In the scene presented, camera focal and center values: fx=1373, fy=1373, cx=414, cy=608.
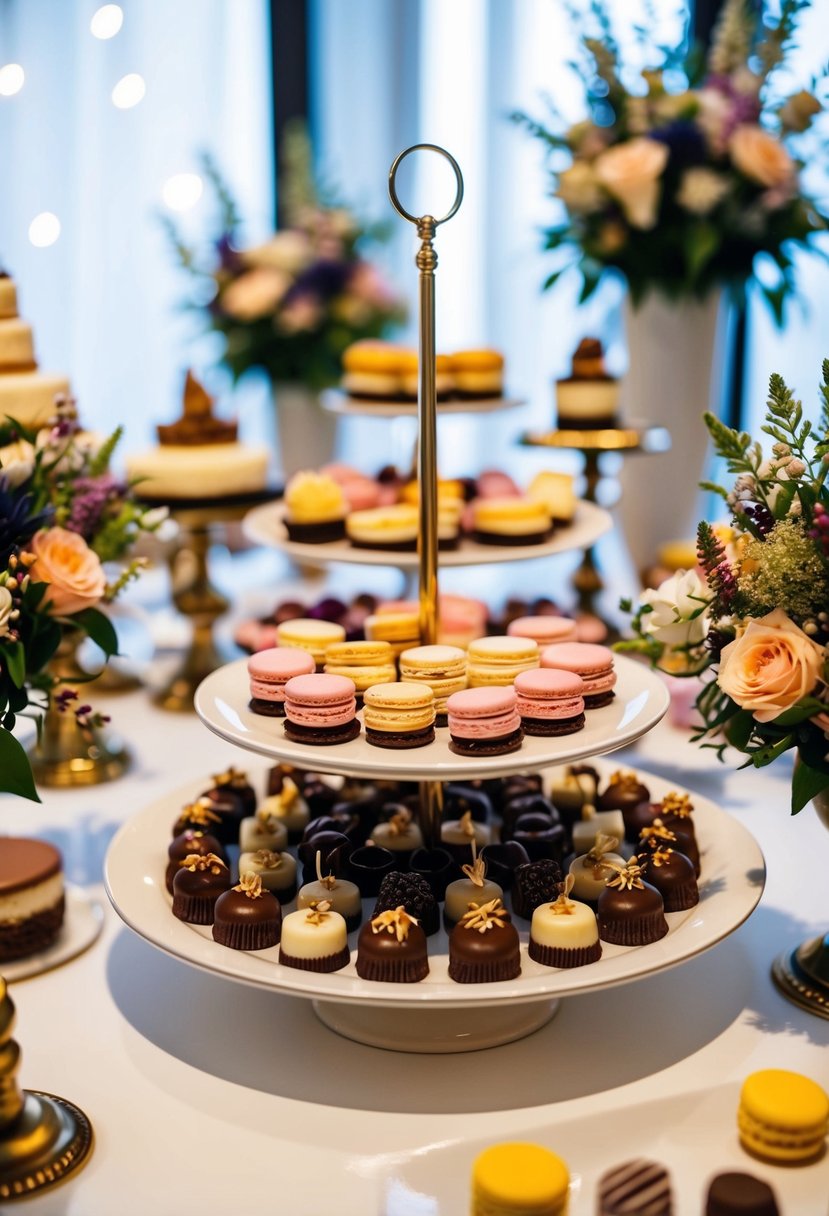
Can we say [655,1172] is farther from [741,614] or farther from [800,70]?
[800,70]

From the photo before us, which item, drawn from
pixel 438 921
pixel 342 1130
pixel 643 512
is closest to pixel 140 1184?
pixel 342 1130

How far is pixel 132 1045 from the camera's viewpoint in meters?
1.35

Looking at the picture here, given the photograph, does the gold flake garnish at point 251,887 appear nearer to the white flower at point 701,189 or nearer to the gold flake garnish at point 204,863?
the gold flake garnish at point 204,863

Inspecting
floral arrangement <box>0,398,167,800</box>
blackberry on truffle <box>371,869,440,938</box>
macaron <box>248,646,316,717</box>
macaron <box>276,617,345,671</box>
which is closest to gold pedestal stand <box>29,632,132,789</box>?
floral arrangement <box>0,398,167,800</box>

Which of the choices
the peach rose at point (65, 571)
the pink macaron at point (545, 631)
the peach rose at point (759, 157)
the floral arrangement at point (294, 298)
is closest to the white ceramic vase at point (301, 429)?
the floral arrangement at point (294, 298)

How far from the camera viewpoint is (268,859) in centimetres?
141

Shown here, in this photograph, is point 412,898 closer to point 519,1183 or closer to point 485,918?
point 485,918

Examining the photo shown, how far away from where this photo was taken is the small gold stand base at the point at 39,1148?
1.12 metres

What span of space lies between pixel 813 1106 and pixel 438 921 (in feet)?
1.28

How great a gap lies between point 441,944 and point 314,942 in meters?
0.14

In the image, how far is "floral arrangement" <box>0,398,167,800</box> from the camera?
138cm

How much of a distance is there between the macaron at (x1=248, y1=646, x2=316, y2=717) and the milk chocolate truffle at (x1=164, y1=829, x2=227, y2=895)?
160 mm

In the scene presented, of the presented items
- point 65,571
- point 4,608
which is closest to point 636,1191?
point 4,608

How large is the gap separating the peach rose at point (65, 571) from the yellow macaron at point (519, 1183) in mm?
796
